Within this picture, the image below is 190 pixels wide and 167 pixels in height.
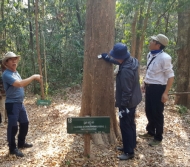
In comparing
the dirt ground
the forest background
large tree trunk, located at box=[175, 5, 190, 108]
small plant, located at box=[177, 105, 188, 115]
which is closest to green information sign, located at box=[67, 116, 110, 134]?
the dirt ground

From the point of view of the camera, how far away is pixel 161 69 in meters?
4.73

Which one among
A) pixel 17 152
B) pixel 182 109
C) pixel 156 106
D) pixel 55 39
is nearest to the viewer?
pixel 17 152

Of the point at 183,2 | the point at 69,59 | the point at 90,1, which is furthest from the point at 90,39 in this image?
the point at 69,59

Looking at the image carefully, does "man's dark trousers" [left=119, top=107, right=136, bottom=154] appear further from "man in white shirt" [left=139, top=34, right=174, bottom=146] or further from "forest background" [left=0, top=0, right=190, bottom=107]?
"forest background" [left=0, top=0, right=190, bottom=107]

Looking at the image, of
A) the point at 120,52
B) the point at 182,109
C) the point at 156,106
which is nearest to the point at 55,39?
the point at 182,109

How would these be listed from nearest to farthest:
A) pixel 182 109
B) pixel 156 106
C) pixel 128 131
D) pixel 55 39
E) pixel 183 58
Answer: pixel 128 131
pixel 156 106
pixel 182 109
pixel 183 58
pixel 55 39

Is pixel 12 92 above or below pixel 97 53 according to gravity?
below

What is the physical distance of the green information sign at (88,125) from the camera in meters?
3.91

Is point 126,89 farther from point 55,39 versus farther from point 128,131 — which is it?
point 55,39

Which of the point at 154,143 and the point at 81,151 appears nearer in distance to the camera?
the point at 81,151

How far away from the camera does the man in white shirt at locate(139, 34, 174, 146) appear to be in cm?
466

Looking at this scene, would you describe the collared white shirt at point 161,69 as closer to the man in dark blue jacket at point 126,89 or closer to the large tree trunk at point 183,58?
the man in dark blue jacket at point 126,89

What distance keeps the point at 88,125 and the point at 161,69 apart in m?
1.91

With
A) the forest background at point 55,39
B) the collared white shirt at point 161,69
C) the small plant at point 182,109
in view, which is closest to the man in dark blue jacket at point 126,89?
the collared white shirt at point 161,69
